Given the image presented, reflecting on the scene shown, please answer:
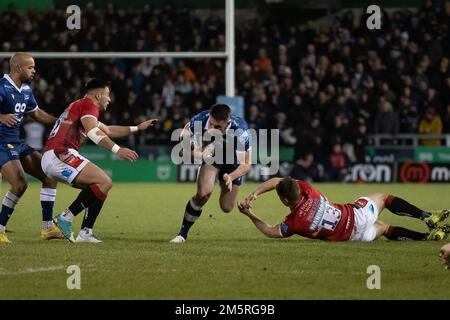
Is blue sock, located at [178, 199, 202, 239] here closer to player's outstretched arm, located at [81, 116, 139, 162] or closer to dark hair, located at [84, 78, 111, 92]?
player's outstretched arm, located at [81, 116, 139, 162]

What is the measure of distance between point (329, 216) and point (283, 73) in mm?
15228

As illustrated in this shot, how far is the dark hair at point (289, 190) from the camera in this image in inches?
402

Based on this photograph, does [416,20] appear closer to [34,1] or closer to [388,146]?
[388,146]

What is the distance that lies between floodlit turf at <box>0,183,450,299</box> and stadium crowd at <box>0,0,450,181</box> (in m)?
10.3

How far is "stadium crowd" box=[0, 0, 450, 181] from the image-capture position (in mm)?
24484

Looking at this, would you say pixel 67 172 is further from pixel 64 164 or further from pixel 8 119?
pixel 8 119

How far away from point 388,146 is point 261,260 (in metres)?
15.1

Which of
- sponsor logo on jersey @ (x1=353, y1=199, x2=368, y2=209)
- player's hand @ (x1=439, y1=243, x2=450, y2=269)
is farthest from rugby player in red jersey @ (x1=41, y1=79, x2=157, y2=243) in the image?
player's hand @ (x1=439, y1=243, x2=450, y2=269)

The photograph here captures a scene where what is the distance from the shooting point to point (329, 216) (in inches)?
414

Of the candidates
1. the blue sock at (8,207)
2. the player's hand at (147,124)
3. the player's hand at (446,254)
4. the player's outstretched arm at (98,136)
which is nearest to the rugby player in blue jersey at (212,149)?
the player's hand at (147,124)

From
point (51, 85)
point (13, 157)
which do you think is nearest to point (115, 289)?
point (13, 157)

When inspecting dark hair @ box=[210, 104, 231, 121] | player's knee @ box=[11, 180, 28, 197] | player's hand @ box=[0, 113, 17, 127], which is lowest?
player's knee @ box=[11, 180, 28, 197]

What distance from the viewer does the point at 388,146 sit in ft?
79.4

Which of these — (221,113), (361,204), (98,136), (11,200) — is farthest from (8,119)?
(361,204)
